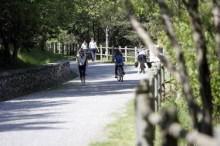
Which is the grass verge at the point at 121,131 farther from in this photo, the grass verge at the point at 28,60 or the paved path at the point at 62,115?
the grass verge at the point at 28,60

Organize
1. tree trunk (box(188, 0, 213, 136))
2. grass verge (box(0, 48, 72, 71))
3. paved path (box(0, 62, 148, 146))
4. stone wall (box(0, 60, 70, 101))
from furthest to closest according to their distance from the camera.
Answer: grass verge (box(0, 48, 72, 71)) → stone wall (box(0, 60, 70, 101)) → paved path (box(0, 62, 148, 146)) → tree trunk (box(188, 0, 213, 136))

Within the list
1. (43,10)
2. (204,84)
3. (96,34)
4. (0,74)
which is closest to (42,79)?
(43,10)

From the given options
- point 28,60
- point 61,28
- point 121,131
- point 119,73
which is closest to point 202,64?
point 121,131

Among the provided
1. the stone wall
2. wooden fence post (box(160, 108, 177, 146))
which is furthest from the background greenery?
wooden fence post (box(160, 108, 177, 146))

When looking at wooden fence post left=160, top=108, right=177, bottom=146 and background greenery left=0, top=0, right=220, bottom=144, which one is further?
background greenery left=0, top=0, right=220, bottom=144

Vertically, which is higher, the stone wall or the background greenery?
the background greenery

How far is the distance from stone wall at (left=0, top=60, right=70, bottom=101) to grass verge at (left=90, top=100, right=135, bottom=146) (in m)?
7.17

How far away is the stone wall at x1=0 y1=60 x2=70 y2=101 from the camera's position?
20094 millimetres

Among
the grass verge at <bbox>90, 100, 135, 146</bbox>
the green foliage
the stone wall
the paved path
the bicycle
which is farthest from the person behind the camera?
the green foliage

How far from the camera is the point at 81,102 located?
1708cm

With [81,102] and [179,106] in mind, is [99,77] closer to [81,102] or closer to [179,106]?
[81,102]

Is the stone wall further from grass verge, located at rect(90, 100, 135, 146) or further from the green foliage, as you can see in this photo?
grass verge, located at rect(90, 100, 135, 146)

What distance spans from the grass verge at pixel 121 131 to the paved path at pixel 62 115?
205 mm

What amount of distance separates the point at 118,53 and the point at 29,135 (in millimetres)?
15377
